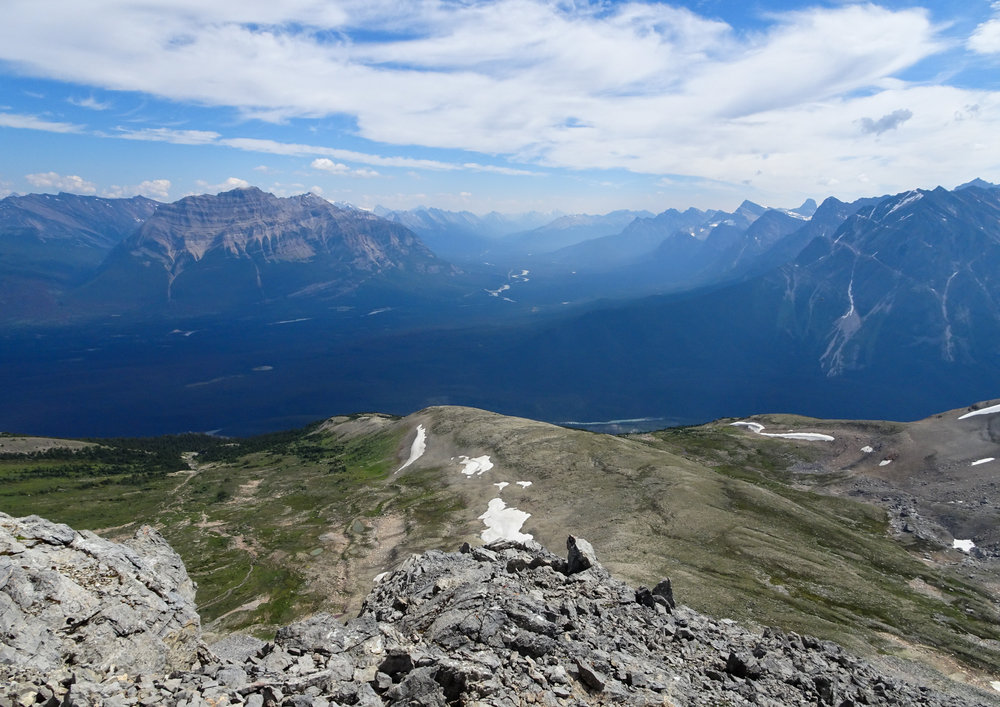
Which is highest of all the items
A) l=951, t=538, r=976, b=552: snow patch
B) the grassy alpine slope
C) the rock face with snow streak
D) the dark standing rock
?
the rock face with snow streak

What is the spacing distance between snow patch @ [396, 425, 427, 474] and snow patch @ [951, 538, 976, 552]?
103036 millimetres

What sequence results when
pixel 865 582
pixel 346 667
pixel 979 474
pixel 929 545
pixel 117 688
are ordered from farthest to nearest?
pixel 979 474 → pixel 929 545 → pixel 865 582 → pixel 346 667 → pixel 117 688

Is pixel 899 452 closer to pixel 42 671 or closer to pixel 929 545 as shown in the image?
pixel 929 545

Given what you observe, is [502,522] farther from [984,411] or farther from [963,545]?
[984,411]

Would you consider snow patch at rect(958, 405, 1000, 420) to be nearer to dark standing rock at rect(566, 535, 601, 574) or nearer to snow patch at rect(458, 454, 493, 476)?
snow patch at rect(458, 454, 493, 476)

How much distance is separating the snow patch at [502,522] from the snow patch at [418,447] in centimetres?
4218

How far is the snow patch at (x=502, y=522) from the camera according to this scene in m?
76.6

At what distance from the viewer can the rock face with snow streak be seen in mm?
19547

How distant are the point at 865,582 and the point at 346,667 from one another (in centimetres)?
6585

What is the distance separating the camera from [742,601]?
4922 cm

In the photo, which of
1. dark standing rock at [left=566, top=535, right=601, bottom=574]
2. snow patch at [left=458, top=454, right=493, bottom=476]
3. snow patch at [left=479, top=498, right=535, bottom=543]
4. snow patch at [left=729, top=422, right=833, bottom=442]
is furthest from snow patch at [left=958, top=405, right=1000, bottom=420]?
dark standing rock at [left=566, top=535, right=601, bottom=574]

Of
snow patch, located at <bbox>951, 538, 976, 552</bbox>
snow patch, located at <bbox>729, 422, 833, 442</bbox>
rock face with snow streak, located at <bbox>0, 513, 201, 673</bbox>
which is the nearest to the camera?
rock face with snow streak, located at <bbox>0, 513, 201, 673</bbox>

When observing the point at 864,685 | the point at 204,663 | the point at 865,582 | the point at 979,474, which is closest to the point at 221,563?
the point at 204,663

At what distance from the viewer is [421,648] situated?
74.9ft
